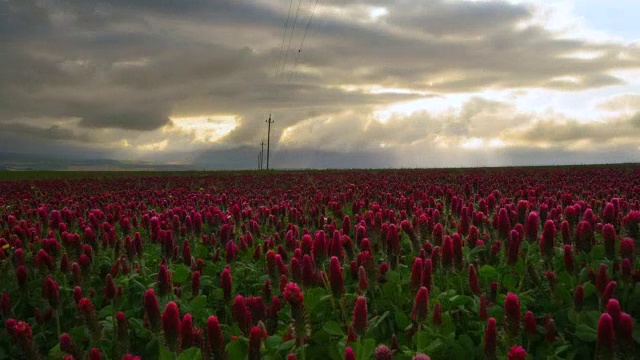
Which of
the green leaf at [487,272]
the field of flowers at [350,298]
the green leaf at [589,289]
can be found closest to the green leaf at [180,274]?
the field of flowers at [350,298]

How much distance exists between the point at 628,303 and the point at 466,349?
58.8 inches

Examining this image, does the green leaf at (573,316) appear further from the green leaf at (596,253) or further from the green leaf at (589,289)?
the green leaf at (596,253)

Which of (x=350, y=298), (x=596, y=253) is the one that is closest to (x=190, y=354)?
(x=350, y=298)

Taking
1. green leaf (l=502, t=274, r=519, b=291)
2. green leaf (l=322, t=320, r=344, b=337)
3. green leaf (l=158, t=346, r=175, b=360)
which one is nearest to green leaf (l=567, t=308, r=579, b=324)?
green leaf (l=502, t=274, r=519, b=291)

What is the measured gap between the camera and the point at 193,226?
7.12 metres

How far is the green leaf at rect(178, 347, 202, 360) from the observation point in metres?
2.86

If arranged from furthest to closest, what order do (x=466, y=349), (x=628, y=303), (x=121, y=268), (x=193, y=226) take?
(x=193, y=226), (x=121, y=268), (x=628, y=303), (x=466, y=349)

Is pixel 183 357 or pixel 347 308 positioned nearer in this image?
pixel 183 357

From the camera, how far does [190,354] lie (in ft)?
9.43

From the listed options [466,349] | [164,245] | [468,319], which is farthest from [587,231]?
[164,245]

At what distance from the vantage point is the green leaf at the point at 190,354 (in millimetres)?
2855

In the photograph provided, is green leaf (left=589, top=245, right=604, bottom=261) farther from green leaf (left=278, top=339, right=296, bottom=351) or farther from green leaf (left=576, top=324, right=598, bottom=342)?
green leaf (left=278, top=339, right=296, bottom=351)

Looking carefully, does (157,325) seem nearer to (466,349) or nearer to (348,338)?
(348,338)

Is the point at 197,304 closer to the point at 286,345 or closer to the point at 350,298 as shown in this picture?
the point at 350,298
